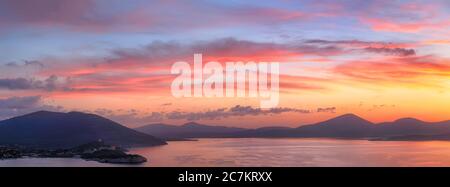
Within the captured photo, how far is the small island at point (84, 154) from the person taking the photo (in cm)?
3474

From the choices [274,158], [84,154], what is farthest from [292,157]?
[84,154]

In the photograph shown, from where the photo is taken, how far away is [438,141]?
71.7 metres

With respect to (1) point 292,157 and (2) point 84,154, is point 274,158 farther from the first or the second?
(2) point 84,154

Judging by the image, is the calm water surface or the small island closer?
the calm water surface

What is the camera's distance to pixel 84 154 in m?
41.2

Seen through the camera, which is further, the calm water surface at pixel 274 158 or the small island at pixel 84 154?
the small island at pixel 84 154

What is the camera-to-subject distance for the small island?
34.7m

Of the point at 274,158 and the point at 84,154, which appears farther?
the point at 84,154
